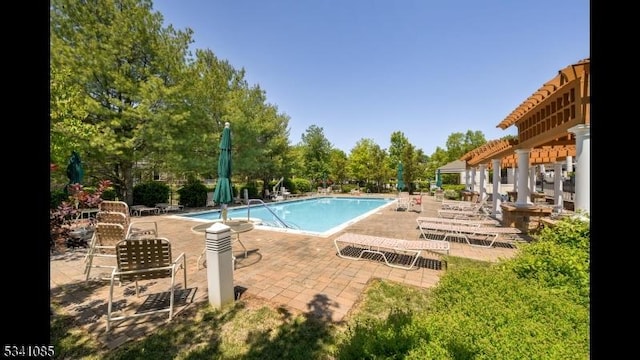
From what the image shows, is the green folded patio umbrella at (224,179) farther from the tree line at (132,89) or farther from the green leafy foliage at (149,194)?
the green leafy foliage at (149,194)

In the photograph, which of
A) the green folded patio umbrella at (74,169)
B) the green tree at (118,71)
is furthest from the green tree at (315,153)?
the green folded patio umbrella at (74,169)

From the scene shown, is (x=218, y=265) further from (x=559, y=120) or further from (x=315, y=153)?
(x=315, y=153)

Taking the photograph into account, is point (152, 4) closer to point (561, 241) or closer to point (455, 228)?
point (455, 228)

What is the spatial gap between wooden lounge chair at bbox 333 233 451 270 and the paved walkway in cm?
27

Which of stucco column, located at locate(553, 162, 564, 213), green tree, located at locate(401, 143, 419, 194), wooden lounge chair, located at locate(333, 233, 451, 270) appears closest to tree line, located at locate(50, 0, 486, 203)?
wooden lounge chair, located at locate(333, 233, 451, 270)

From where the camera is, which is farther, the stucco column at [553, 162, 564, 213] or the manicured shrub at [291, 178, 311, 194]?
the manicured shrub at [291, 178, 311, 194]

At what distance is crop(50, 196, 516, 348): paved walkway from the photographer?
3.82m

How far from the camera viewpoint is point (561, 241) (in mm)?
5004

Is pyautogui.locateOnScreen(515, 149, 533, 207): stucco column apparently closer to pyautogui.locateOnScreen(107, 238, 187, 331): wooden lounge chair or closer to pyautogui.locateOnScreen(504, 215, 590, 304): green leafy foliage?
pyautogui.locateOnScreen(504, 215, 590, 304): green leafy foliage

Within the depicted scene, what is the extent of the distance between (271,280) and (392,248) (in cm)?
285

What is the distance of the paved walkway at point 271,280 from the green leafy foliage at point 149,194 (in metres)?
9.14
